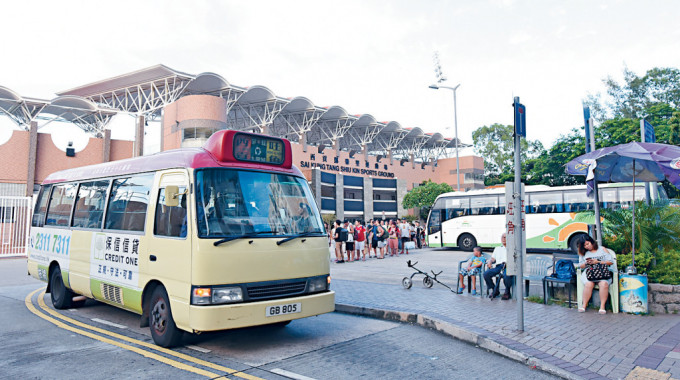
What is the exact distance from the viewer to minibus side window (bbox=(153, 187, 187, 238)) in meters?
5.38

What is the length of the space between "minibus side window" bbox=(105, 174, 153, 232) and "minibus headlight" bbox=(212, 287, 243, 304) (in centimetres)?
174

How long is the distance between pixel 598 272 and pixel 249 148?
602 centimetres

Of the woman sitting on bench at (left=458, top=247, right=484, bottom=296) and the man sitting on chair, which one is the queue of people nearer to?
the woman sitting on bench at (left=458, top=247, right=484, bottom=296)

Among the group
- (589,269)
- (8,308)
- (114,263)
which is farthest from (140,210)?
(589,269)

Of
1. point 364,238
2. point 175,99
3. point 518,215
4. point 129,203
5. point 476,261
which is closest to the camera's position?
point 518,215

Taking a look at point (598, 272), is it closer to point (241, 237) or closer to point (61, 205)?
point (241, 237)

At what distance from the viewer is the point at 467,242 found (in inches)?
919

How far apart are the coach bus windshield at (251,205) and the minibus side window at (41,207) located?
218 inches

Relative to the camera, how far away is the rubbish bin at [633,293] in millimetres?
7406

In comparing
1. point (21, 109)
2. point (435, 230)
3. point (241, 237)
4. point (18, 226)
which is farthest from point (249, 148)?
point (21, 109)

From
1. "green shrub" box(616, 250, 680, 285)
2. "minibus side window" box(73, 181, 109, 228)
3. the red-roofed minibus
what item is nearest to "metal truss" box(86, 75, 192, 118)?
"minibus side window" box(73, 181, 109, 228)

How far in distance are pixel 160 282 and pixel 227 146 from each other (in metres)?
1.86

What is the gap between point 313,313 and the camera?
575 cm

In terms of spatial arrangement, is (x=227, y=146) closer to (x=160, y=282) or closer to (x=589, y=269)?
(x=160, y=282)
